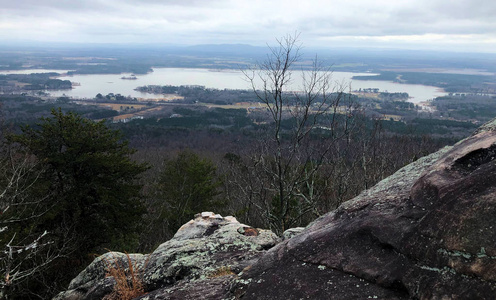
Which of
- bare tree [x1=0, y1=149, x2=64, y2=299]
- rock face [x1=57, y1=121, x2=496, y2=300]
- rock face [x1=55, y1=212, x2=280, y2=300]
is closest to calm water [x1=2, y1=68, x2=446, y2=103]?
bare tree [x1=0, y1=149, x2=64, y2=299]

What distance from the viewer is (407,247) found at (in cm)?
321

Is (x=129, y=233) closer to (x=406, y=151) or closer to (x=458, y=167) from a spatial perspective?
(x=458, y=167)

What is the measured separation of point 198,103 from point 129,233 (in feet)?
281

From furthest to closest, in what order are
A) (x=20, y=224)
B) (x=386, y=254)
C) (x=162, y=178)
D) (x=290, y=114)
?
(x=162, y=178) < (x=20, y=224) < (x=290, y=114) < (x=386, y=254)

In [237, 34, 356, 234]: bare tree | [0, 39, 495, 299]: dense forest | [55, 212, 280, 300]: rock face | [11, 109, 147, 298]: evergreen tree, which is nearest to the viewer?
[55, 212, 280, 300]: rock face

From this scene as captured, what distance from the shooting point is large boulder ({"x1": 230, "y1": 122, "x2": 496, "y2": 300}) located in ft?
9.07

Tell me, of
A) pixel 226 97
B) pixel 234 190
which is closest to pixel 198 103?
pixel 226 97

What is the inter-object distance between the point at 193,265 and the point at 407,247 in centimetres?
312

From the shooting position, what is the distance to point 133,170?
47.0ft

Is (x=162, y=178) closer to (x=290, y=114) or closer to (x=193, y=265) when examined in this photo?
(x=290, y=114)

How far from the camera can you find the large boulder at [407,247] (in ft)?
9.07

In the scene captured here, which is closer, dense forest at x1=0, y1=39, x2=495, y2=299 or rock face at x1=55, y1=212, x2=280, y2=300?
rock face at x1=55, y1=212, x2=280, y2=300

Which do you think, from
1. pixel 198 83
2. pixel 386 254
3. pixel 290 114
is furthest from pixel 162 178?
pixel 198 83

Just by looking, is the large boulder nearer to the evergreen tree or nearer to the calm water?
the evergreen tree
